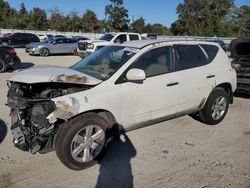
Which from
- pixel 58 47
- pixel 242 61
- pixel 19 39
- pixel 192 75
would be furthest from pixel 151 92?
pixel 19 39

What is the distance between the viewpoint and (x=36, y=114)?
12.4 ft

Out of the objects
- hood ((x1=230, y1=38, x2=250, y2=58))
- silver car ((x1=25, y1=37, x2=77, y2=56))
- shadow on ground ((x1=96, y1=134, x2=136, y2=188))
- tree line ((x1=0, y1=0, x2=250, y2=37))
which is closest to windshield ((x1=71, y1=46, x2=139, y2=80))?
shadow on ground ((x1=96, y1=134, x2=136, y2=188))

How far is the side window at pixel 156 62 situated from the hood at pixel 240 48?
172 inches

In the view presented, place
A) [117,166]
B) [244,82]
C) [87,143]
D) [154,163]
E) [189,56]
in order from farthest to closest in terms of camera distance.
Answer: [244,82], [189,56], [154,163], [117,166], [87,143]

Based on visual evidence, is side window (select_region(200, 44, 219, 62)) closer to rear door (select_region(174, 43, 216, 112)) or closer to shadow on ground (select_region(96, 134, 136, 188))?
rear door (select_region(174, 43, 216, 112))

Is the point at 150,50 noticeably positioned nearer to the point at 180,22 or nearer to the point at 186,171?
the point at 186,171

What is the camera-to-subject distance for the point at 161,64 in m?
4.72

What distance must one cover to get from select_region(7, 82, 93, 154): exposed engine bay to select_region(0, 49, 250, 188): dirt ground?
40cm

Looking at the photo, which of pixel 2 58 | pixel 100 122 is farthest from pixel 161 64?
pixel 2 58

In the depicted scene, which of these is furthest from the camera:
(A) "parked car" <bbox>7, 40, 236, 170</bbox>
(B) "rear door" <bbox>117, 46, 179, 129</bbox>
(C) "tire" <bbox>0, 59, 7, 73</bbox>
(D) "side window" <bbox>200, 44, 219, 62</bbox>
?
(C) "tire" <bbox>0, 59, 7, 73</bbox>

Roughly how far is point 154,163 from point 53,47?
19922 mm

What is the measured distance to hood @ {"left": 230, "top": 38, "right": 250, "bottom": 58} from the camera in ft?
27.3

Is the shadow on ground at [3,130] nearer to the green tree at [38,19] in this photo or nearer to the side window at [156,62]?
the side window at [156,62]

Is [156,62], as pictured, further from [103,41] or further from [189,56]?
[103,41]
